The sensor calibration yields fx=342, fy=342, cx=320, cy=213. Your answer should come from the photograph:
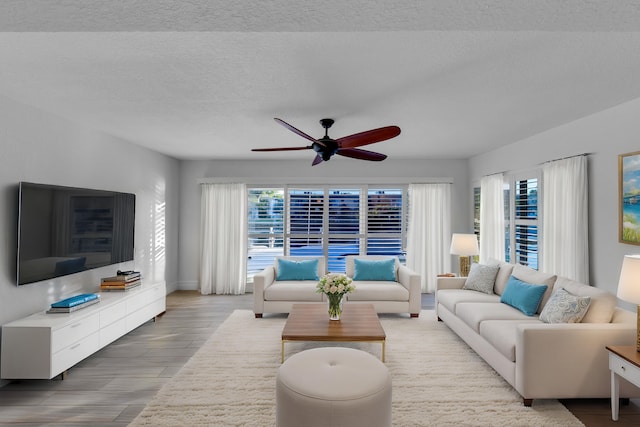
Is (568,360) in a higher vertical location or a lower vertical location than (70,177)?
lower

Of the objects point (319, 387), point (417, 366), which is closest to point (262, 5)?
point (319, 387)

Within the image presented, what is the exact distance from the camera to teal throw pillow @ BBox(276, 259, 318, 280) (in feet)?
17.0

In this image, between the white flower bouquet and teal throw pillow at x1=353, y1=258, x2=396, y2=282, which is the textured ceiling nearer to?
the white flower bouquet

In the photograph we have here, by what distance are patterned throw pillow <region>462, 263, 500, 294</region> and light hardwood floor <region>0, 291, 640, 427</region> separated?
1728 mm

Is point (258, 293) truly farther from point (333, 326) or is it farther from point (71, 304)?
point (71, 304)

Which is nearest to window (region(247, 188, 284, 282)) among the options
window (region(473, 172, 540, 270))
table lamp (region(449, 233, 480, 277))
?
table lamp (region(449, 233, 480, 277))

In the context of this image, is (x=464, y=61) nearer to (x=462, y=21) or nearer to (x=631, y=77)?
(x=462, y=21)

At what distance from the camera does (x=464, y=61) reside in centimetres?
229

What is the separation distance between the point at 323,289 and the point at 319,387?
1566 millimetres

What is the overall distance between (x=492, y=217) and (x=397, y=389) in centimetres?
351

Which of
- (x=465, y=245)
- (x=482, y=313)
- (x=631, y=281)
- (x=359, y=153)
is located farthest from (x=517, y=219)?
(x=359, y=153)

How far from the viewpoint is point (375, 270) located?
523 cm

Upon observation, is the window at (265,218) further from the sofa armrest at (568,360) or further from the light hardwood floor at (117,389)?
the sofa armrest at (568,360)

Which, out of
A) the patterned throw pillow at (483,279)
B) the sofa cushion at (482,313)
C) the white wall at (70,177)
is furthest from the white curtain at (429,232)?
the white wall at (70,177)
